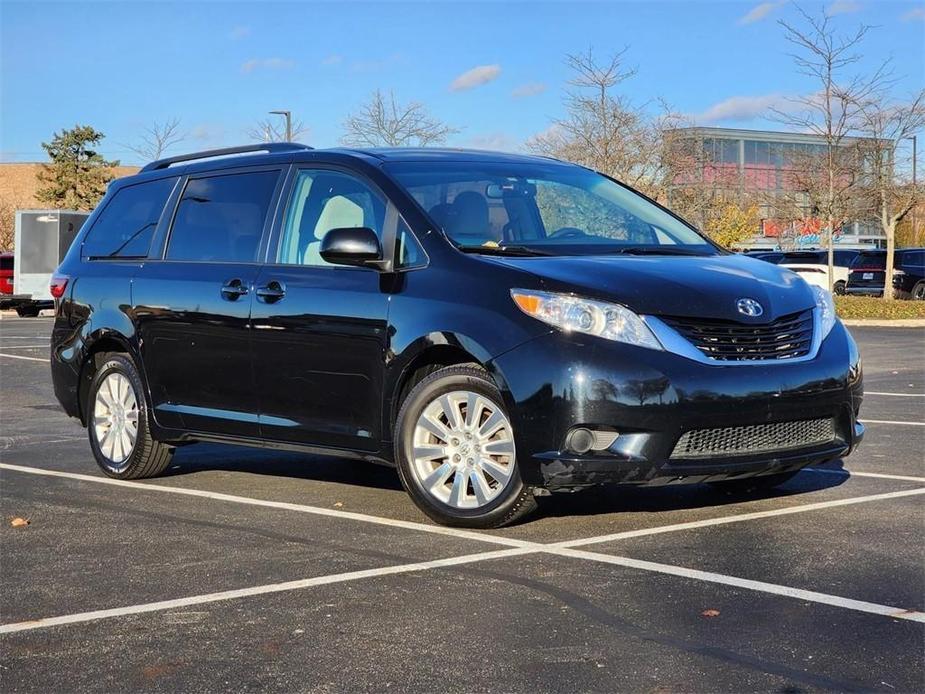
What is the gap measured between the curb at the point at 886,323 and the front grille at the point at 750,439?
883 inches

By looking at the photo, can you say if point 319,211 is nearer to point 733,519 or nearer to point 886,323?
point 733,519

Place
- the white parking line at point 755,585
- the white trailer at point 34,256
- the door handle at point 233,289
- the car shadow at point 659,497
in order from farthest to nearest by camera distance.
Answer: the white trailer at point 34,256 → the door handle at point 233,289 → the car shadow at point 659,497 → the white parking line at point 755,585

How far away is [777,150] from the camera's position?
4088cm

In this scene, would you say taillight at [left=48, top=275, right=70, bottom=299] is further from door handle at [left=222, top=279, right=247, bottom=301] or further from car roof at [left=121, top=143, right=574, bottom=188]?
door handle at [left=222, top=279, right=247, bottom=301]

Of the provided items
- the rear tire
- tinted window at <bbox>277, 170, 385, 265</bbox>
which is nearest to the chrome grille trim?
the rear tire

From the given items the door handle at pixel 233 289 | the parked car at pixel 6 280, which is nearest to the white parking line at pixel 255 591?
the door handle at pixel 233 289

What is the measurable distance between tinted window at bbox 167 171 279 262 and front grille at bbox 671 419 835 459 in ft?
8.91

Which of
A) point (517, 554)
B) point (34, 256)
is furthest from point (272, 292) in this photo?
point (34, 256)

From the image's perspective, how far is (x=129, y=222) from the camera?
28.1 feet

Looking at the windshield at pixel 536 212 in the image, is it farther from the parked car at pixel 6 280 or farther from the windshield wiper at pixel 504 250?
the parked car at pixel 6 280

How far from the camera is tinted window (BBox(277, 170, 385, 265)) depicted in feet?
23.2

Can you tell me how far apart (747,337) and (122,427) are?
402 cm

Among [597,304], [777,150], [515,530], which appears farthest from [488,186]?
[777,150]

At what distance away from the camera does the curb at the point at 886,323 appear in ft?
91.6
